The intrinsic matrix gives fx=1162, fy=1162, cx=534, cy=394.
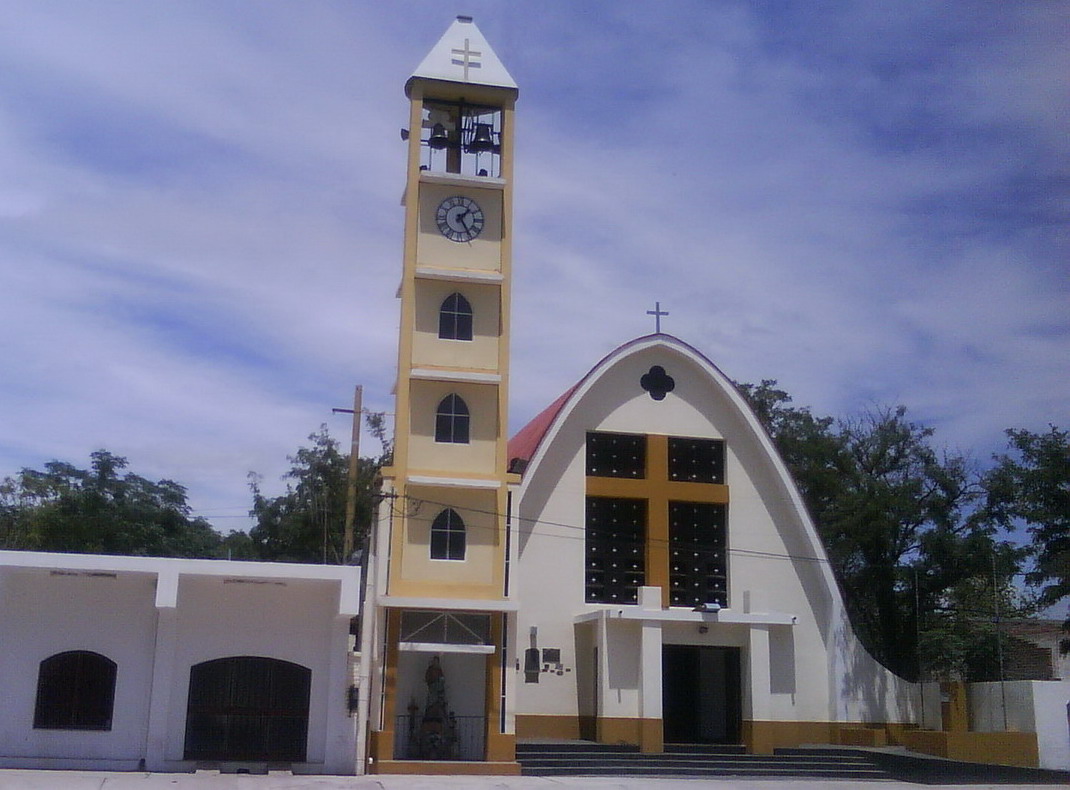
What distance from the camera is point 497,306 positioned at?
21.4 m

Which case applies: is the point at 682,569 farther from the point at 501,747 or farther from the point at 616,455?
the point at 501,747

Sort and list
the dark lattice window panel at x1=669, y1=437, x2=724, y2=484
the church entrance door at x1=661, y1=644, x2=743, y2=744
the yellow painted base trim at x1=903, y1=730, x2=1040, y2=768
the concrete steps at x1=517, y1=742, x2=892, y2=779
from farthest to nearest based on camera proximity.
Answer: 1. the dark lattice window panel at x1=669, y1=437, x2=724, y2=484
2. the church entrance door at x1=661, y1=644, x2=743, y2=744
3. the yellow painted base trim at x1=903, y1=730, x2=1040, y2=768
4. the concrete steps at x1=517, y1=742, x2=892, y2=779

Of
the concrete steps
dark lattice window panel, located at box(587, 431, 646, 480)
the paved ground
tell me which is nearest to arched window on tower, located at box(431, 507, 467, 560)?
the concrete steps

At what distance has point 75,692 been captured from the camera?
18312 millimetres

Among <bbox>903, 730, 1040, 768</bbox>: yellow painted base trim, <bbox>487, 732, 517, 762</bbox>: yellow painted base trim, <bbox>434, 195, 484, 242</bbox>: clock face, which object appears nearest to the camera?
<bbox>487, 732, 517, 762</bbox>: yellow painted base trim

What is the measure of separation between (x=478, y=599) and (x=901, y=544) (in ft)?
35.3

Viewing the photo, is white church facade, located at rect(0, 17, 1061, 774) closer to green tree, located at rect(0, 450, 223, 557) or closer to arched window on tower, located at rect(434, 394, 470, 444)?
arched window on tower, located at rect(434, 394, 470, 444)

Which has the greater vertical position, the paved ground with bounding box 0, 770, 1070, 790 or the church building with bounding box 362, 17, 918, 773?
the church building with bounding box 362, 17, 918, 773

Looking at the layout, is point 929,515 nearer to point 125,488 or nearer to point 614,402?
point 614,402

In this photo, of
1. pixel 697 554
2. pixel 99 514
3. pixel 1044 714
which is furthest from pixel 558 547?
pixel 99 514

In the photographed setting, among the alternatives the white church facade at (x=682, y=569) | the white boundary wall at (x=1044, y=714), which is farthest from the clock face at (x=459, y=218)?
the white boundary wall at (x=1044, y=714)

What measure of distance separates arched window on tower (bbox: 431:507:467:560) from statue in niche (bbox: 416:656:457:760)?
1942 mm

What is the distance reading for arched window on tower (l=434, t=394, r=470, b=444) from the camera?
819 inches

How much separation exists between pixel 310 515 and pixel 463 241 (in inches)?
550
